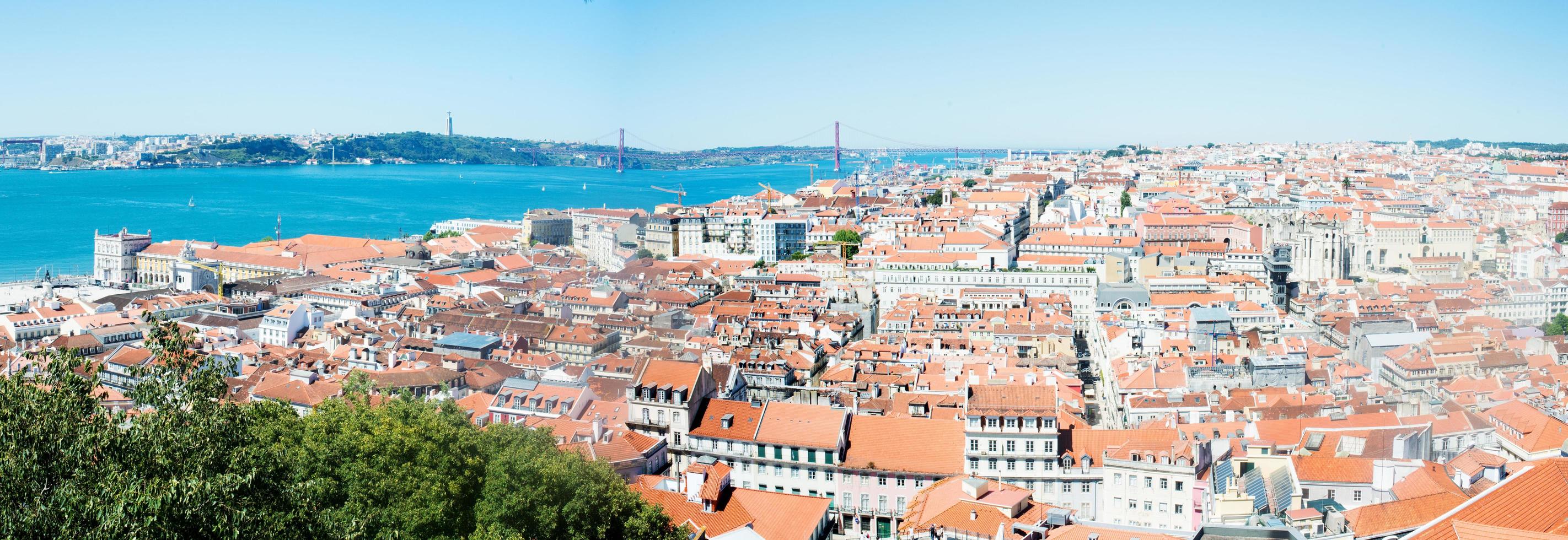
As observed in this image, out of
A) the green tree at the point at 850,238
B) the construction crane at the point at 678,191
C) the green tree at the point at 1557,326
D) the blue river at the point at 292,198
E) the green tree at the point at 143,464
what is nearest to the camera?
the green tree at the point at 143,464

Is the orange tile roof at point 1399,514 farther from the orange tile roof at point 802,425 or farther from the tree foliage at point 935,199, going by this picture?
the tree foliage at point 935,199

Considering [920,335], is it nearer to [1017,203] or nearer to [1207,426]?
[1207,426]

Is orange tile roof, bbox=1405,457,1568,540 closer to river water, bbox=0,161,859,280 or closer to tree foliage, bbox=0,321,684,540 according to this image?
tree foliage, bbox=0,321,684,540

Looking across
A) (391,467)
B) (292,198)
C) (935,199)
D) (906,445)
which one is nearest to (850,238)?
(935,199)

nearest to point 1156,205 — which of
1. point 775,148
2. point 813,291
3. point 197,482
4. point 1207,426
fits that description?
point 813,291

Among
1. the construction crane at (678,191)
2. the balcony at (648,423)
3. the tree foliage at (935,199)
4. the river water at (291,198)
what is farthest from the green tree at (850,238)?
the river water at (291,198)
